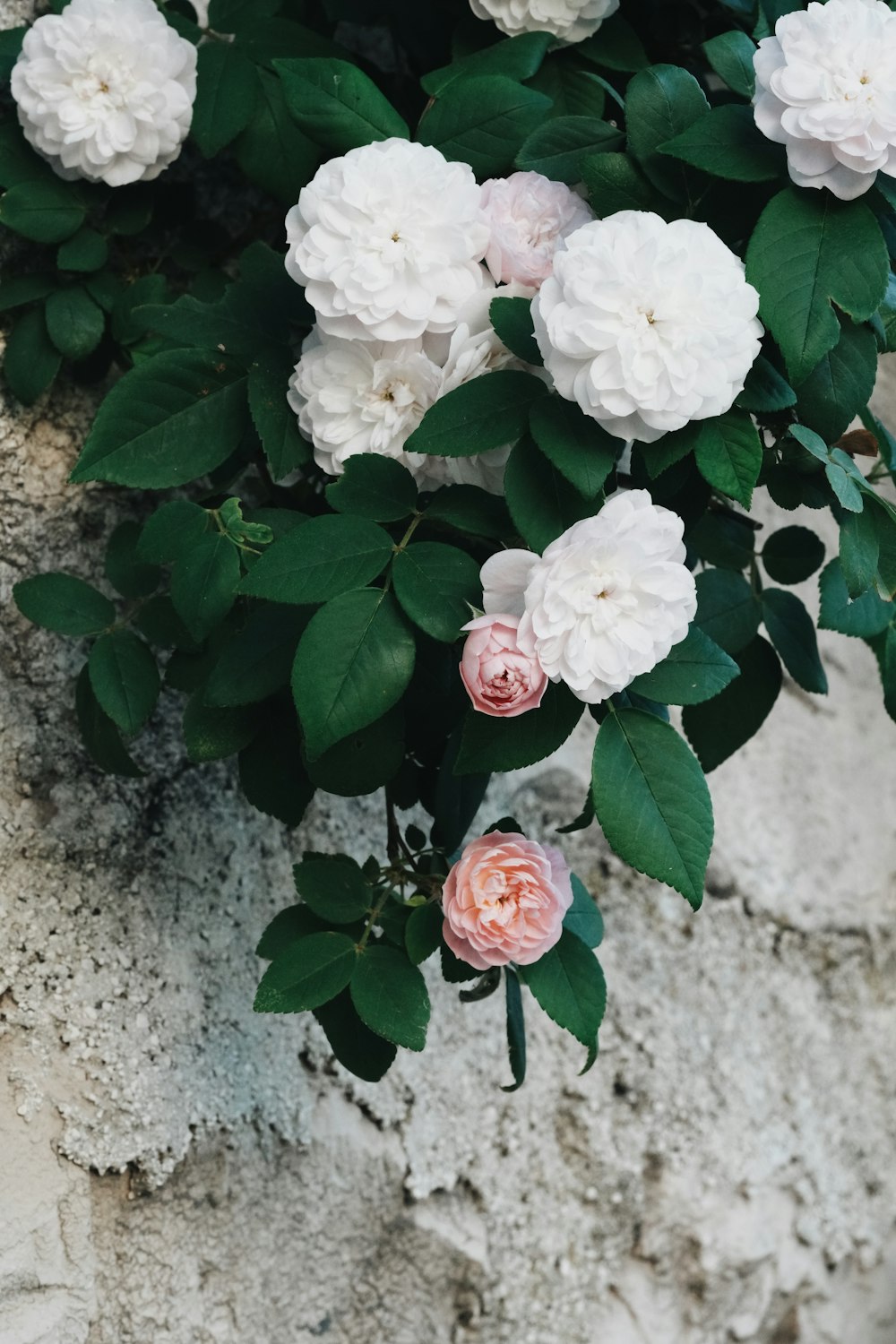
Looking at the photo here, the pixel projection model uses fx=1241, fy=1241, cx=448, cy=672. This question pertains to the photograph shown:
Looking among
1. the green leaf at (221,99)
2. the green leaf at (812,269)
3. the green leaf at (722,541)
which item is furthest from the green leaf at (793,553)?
the green leaf at (221,99)

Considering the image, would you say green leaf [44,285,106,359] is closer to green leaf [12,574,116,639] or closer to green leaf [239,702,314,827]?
green leaf [12,574,116,639]

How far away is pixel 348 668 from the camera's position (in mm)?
747

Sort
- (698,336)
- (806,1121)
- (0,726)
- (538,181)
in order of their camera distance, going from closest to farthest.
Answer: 1. (698,336)
2. (538,181)
3. (0,726)
4. (806,1121)

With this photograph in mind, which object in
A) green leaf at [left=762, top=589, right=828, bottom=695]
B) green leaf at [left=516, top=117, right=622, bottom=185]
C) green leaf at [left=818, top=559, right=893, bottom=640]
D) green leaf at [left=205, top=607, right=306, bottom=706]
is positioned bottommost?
green leaf at [left=762, top=589, right=828, bottom=695]

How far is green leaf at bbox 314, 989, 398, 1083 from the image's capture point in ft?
2.84

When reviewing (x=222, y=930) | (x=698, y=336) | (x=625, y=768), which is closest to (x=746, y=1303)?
(x=222, y=930)

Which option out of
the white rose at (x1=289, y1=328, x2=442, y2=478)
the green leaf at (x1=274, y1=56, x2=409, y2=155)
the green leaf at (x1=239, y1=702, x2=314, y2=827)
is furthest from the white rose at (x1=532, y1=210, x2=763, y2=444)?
the green leaf at (x1=239, y1=702, x2=314, y2=827)

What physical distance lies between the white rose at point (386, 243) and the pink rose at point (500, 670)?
0.66 ft

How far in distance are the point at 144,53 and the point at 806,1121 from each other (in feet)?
4.32

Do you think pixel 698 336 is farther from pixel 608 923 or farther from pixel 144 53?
pixel 608 923

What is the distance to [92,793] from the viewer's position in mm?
1010

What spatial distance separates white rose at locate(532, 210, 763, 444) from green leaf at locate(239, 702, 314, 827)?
1.06 feet

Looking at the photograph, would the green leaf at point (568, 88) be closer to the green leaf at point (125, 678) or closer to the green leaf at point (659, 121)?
the green leaf at point (659, 121)

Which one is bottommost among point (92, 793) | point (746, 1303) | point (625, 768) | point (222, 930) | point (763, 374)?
point (746, 1303)
